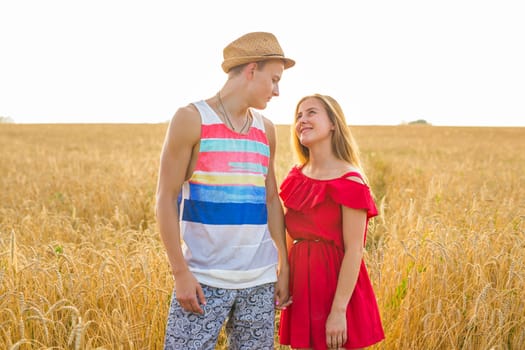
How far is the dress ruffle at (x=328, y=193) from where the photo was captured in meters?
2.23

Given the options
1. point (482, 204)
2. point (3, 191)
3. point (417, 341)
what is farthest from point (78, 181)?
point (417, 341)

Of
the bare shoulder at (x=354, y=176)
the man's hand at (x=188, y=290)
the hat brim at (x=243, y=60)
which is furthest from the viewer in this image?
the bare shoulder at (x=354, y=176)

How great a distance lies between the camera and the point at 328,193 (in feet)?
7.57

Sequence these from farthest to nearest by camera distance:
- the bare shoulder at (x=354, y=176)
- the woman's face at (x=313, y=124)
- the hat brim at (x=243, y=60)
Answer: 1. the woman's face at (x=313, y=124)
2. the bare shoulder at (x=354, y=176)
3. the hat brim at (x=243, y=60)

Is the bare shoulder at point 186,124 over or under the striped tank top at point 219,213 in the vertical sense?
over

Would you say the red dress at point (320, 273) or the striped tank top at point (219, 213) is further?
the red dress at point (320, 273)

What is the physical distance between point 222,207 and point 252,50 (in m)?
0.69

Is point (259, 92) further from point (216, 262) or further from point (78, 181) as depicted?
point (78, 181)

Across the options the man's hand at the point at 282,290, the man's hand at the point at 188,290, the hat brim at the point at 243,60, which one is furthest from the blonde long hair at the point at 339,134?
the man's hand at the point at 188,290

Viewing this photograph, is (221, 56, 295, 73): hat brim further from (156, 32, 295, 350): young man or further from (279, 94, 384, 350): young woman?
(279, 94, 384, 350): young woman

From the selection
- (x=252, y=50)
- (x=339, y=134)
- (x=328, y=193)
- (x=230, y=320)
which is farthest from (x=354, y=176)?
(x=230, y=320)

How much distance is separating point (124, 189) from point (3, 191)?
2019 mm

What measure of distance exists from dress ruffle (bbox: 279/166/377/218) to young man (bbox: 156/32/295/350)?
0.70 ft

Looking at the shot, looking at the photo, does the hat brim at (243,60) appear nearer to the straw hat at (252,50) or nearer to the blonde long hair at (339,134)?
the straw hat at (252,50)
